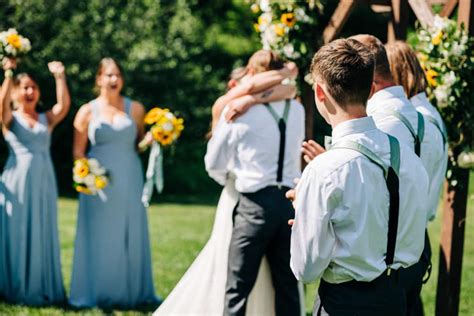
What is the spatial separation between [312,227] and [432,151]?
1402 millimetres

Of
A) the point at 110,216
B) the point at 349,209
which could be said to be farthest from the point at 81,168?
the point at 349,209

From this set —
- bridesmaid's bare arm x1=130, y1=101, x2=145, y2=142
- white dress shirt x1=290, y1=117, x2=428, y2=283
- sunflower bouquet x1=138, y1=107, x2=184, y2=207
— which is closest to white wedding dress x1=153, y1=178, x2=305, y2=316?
sunflower bouquet x1=138, y1=107, x2=184, y2=207

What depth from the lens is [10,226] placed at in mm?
6789

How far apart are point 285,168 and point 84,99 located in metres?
10.2

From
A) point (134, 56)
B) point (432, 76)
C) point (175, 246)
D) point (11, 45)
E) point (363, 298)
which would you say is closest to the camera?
point (363, 298)

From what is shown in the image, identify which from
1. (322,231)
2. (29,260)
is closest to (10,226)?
(29,260)

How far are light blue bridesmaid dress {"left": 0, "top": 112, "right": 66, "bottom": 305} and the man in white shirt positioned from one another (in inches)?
171

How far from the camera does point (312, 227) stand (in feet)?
9.29

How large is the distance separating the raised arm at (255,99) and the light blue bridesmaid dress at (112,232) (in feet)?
6.59

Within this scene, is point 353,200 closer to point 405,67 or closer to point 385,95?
point 385,95

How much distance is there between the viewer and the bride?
496 centimetres

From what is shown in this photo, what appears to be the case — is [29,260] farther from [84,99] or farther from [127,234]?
[84,99]

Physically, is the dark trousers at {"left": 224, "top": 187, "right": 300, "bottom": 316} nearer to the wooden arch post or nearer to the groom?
the groom

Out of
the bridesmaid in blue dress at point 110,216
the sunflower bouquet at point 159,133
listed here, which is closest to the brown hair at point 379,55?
the sunflower bouquet at point 159,133
